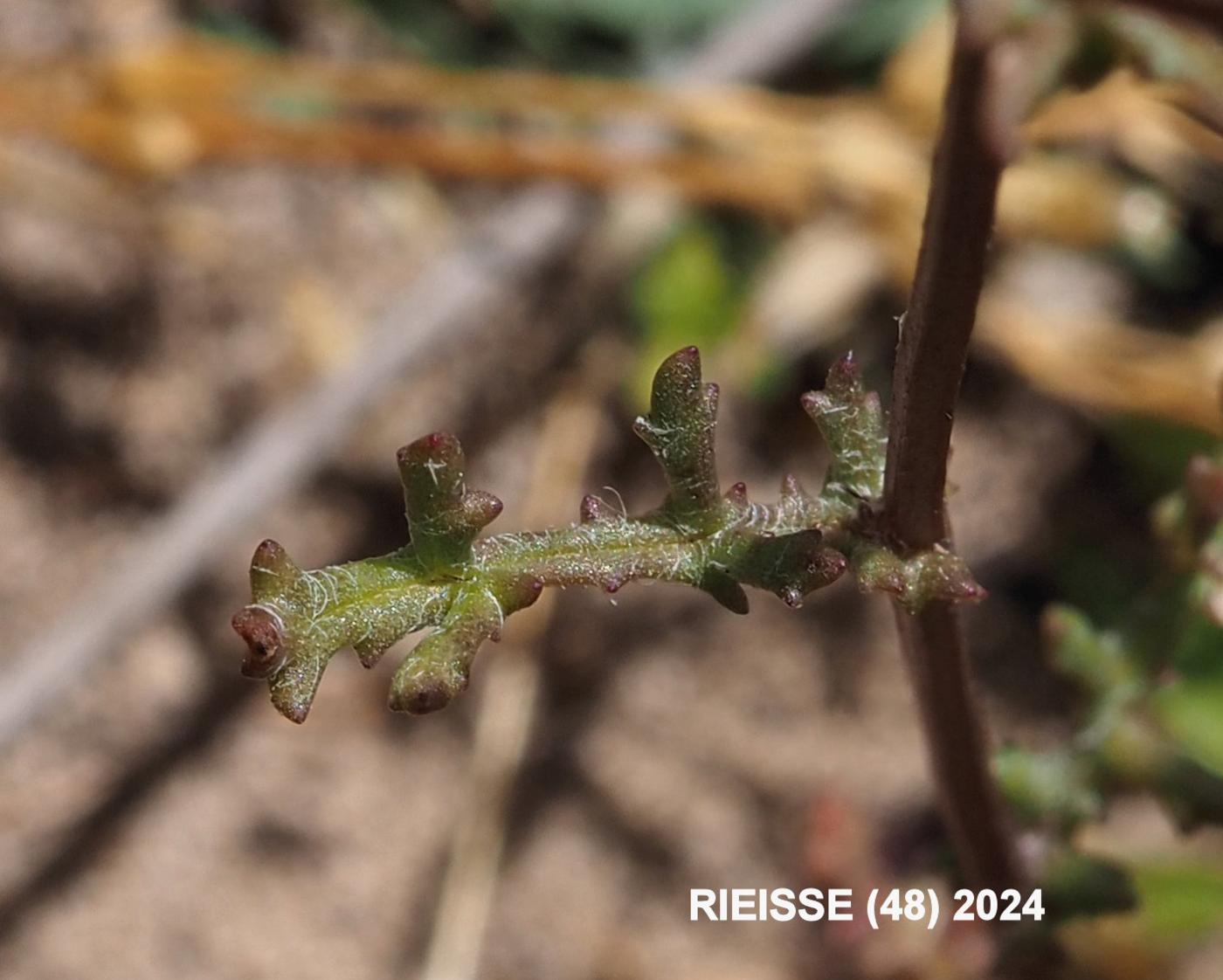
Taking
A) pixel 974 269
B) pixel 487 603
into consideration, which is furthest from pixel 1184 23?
pixel 487 603

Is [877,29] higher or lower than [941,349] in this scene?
higher

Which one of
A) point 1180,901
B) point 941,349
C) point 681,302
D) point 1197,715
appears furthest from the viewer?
point 681,302

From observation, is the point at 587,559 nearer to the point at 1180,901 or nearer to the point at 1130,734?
the point at 1130,734

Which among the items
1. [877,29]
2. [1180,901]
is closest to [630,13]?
[877,29]

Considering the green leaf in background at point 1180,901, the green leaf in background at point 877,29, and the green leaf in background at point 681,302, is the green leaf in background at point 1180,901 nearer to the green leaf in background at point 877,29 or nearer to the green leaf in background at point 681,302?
the green leaf in background at point 681,302

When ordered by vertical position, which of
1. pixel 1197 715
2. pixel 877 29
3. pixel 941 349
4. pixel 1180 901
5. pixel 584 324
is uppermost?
pixel 877 29

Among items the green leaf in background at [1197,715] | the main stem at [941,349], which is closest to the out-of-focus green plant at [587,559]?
the main stem at [941,349]

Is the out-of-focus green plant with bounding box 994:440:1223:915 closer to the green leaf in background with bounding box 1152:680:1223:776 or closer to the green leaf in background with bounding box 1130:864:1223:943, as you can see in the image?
the green leaf in background with bounding box 1152:680:1223:776

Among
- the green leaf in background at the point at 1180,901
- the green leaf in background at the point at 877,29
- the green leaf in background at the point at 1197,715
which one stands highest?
the green leaf in background at the point at 877,29
